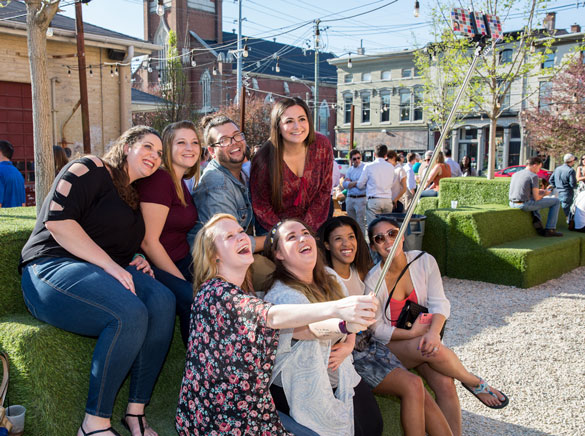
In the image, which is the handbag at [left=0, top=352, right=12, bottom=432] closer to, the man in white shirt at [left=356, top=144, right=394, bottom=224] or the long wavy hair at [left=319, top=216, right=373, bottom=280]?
the long wavy hair at [left=319, top=216, right=373, bottom=280]

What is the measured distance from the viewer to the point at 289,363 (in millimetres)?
2393

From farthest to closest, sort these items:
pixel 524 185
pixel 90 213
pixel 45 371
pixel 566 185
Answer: pixel 566 185
pixel 524 185
pixel 90 213
pixel 45 371

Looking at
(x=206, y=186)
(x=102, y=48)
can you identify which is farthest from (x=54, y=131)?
(x=206, y=186)

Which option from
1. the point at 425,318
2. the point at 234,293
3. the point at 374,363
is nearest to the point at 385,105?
the point at 425,318

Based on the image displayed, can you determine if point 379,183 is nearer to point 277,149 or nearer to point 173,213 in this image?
point 277,149

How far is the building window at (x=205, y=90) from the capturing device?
38919 millimetres

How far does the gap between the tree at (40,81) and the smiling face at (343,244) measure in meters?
3.74

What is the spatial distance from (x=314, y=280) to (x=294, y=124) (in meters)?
1.12

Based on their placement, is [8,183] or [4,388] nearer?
[4,388]

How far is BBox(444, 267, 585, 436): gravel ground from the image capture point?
12.2ft

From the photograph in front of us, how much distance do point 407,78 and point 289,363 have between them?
126 feet

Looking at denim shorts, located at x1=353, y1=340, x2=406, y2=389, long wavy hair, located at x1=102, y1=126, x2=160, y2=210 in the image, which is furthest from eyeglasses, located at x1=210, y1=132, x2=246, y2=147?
denim shorts, located at x1=353, y1=340, x2=406, y2=389

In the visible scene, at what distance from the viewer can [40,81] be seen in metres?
6.12

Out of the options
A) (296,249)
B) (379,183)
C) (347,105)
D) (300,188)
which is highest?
(347,105)
